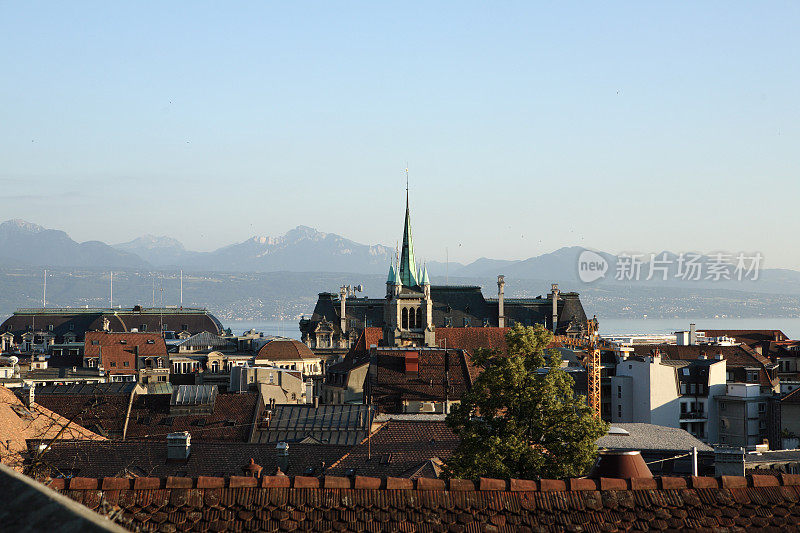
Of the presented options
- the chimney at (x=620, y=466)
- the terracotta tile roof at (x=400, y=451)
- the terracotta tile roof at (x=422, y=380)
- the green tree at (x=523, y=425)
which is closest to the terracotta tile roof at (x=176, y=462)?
the terracotta tile roof at (x=400, y=451)

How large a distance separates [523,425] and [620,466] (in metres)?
15.8

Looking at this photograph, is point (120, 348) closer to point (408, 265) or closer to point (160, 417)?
point (408, 265)

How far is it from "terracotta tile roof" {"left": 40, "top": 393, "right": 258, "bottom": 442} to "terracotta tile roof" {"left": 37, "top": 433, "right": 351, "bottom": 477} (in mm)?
11050

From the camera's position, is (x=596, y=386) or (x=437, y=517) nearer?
(x=437, y=517)

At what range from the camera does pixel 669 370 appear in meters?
90.3

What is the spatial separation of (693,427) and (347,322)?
85192mm

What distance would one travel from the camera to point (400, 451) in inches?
1718

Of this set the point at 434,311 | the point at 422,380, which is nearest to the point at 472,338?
the point at 434,311

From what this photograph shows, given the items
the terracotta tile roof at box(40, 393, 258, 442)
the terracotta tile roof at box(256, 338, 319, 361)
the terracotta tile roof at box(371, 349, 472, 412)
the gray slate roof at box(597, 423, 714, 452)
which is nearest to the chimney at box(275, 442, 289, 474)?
the terracotta tile roof at box(40, 393, 258, 442)

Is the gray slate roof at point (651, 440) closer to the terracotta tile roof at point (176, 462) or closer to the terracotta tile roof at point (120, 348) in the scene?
the terracotta tile roof at point (176, 462)

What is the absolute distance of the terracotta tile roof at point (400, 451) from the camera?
1495 inches

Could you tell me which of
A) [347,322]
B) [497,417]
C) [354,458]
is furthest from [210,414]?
[347,322]

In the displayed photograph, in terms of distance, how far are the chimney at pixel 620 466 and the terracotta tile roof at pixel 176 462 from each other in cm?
2047

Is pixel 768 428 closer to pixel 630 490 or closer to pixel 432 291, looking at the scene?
pixel 630 490
